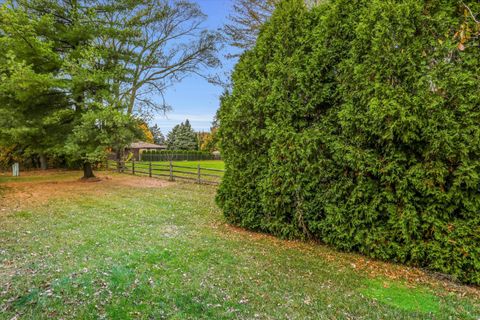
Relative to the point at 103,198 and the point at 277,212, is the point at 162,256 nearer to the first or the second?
the point at 277,212

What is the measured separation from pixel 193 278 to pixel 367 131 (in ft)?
10.9

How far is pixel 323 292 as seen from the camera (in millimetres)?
3393

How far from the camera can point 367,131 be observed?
14.0 feet

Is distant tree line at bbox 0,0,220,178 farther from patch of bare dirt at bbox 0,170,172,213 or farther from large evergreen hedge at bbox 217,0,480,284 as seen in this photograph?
large evergreen hedge at bbox 217,0,480,284

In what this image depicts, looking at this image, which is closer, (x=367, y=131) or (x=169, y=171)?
(x=367, y=131)

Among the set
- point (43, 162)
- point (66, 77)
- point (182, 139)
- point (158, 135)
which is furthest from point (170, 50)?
point (158, 135)

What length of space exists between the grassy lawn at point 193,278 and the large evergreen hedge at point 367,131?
54 cm

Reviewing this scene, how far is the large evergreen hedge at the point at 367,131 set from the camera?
3668mm

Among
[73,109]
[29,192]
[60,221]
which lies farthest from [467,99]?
[73,109]

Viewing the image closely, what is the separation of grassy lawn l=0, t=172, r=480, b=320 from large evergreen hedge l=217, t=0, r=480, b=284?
54 centimetres

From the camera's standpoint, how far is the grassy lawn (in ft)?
9.77

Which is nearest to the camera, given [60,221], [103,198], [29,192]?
[60,221]

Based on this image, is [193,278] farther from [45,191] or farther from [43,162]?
[43,162]

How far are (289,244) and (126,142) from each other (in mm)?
9569
